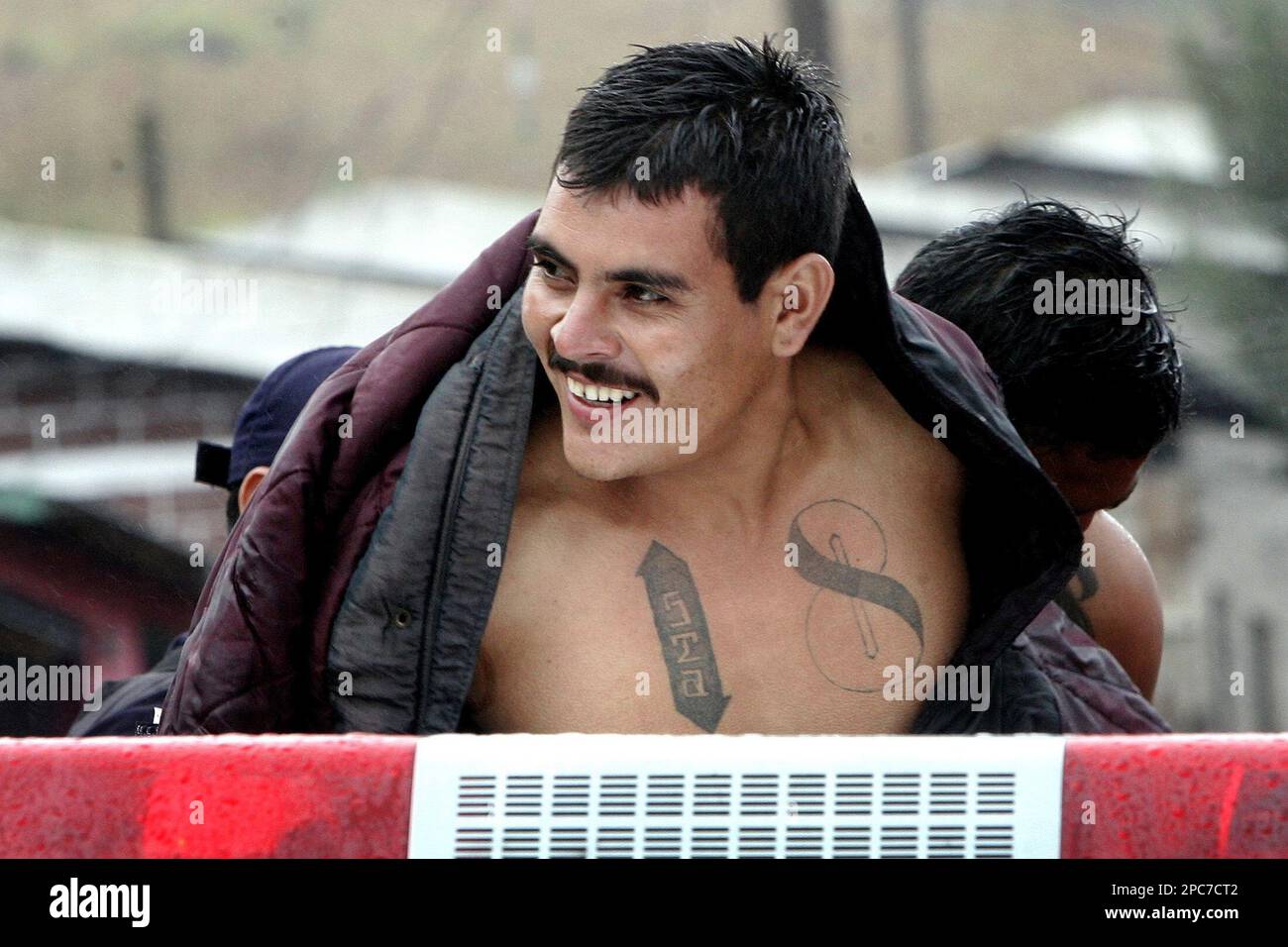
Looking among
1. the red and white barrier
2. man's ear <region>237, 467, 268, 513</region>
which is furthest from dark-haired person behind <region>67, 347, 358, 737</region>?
the red and white barrier

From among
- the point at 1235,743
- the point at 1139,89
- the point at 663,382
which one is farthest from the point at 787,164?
the point at 1139,89

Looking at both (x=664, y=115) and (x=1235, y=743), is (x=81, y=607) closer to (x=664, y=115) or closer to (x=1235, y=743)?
(x=664, y=115)

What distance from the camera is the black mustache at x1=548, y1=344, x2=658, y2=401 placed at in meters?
2.13

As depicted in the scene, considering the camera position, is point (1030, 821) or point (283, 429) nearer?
point (1030, 821)

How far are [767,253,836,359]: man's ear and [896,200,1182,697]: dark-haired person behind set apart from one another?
1.80ft

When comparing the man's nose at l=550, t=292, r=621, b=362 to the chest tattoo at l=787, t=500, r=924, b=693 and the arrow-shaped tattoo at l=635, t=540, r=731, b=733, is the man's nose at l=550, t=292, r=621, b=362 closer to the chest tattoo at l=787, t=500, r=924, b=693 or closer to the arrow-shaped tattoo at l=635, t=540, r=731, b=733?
the arrow-shaped tattoo at l=635, t=540, r=731, b=733

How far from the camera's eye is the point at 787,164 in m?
2.25

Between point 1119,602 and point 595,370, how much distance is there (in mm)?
1303

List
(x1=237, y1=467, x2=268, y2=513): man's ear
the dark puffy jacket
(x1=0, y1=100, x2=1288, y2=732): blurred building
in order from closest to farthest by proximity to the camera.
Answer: the dark puffy jacket, (x1=237, y1=467, x2=268, y2=513): man's ear, (x1=0, y1=100, x2=1288, y2=732): blurred building

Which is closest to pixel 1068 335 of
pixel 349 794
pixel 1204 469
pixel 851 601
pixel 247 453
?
pixel 851 601

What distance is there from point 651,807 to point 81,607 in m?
4.63

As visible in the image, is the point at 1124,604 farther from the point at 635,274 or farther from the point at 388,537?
the point at 388,537

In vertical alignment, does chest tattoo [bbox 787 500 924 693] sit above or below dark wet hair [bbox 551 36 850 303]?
below

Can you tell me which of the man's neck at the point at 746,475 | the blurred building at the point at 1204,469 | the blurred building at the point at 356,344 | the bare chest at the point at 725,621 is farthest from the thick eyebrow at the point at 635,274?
the blurred building at the point at 1204,469
